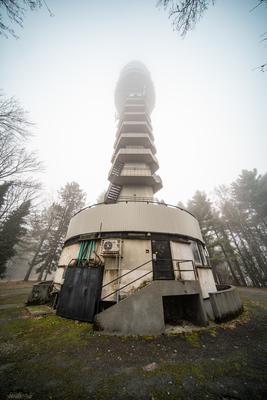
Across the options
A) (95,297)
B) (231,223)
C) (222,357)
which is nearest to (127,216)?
(95,297)

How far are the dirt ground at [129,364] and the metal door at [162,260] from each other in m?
3.07

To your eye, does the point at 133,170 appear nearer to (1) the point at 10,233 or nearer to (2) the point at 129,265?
(2) the point at 129,265

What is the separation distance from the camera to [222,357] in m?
4.95

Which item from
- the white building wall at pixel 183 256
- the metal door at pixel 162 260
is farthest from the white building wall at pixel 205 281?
the metal door at pixel 162 260

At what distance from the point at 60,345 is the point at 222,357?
18.2 feet

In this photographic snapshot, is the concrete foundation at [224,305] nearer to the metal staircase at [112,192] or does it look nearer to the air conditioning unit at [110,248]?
the air conditioning unit at [110,248]

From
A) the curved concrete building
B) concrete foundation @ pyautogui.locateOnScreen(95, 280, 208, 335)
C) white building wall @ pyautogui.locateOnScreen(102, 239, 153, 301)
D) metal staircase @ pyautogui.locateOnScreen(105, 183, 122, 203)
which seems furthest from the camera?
metal staircase @ pyautogui.locateOnScreen(105, 183, 122, 203)

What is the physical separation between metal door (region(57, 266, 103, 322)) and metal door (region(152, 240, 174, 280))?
3321 mm

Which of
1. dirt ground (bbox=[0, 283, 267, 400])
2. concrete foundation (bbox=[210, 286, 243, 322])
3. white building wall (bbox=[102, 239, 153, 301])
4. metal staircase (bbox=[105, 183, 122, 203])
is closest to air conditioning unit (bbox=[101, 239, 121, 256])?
white building wall (bbox=[102, 239, 153, 301])

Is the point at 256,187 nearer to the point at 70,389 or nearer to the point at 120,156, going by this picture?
the point at 120,156

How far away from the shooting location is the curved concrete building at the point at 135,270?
6800 millimetres

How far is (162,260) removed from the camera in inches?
384

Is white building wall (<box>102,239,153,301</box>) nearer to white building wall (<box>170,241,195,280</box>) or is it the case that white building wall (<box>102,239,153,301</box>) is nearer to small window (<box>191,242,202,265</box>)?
white building wall (<box>170,241,195,280</box>)

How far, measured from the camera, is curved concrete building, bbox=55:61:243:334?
6800 millimetres
